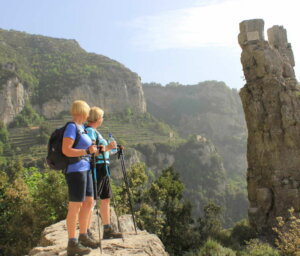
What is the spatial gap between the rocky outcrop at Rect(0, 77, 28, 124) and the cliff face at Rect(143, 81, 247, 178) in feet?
238

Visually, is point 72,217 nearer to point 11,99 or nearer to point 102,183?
point 102,183

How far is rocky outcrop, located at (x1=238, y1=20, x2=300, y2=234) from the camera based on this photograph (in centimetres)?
2938

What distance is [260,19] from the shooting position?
3119 centimetres

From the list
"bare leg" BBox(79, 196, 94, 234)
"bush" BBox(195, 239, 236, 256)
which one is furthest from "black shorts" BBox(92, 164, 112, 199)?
"bush" BBox(195, 239, 236, 256)

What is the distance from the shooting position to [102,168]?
6.14 metres

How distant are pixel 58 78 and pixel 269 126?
8420cm

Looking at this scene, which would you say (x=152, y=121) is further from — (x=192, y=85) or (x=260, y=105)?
(x=260, y=105)

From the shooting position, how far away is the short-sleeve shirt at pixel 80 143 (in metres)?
5.13

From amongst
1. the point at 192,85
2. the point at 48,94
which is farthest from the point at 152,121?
the point at 192,85

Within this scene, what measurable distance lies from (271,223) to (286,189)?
3.23 meters

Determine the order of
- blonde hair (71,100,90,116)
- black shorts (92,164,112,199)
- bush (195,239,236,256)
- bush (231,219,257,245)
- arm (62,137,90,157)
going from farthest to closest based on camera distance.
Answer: bush (231,219,257,245) → bush (195,239,236,256) → black shorts (92,164,112,199) → blonde hair (71,100,90,116) → arm (62,137,90,157)

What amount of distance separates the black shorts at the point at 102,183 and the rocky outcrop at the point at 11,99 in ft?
277

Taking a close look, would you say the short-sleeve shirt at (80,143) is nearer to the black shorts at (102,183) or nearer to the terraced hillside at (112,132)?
the black shorts at (102,183)

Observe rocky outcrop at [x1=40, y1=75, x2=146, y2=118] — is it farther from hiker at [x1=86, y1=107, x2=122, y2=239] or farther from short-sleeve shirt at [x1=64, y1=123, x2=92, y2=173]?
short-sleeve shirt at [x1=64, y1=123, x2=92, y2=173]
